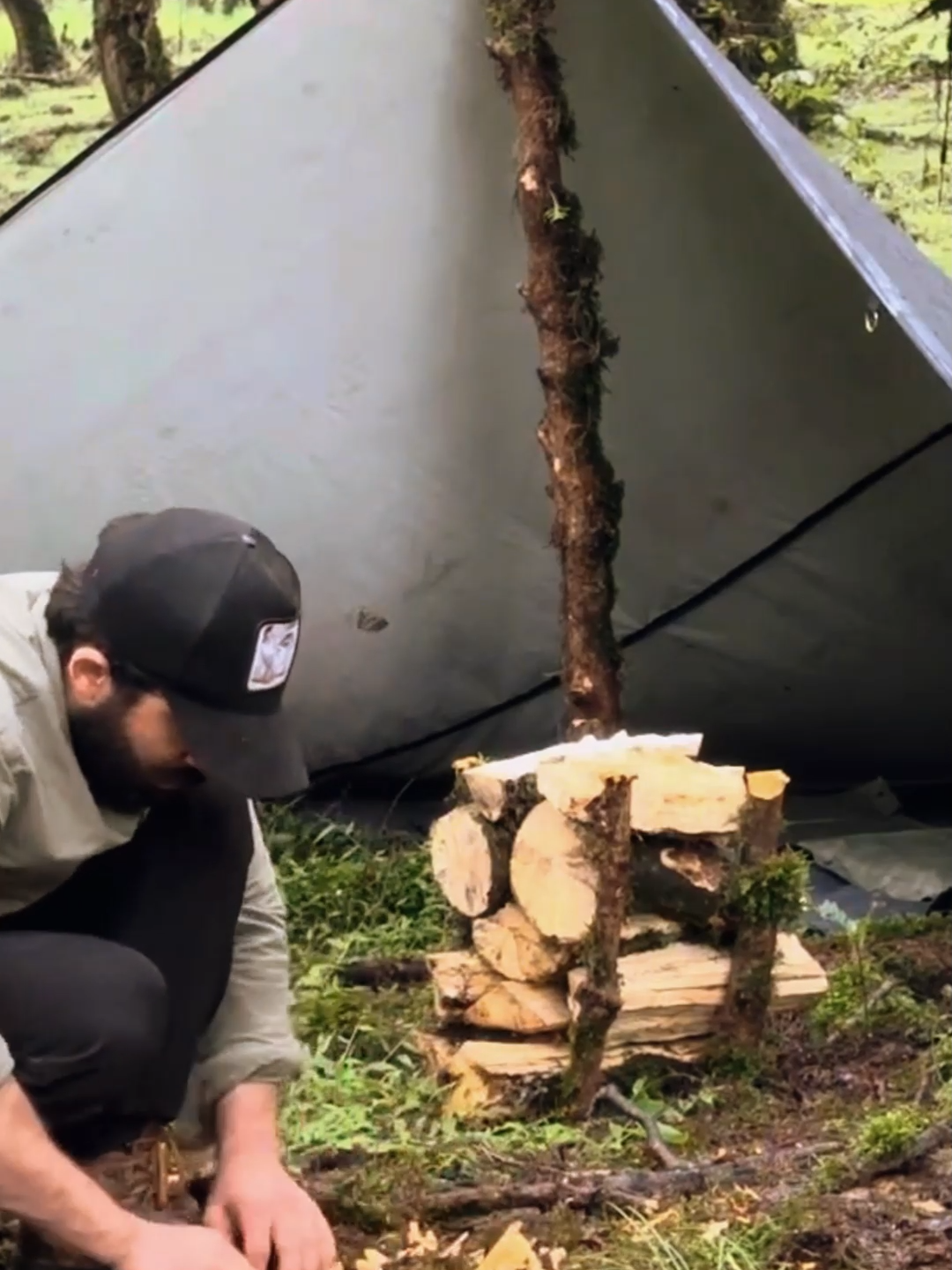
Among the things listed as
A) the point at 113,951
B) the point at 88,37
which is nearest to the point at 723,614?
the point at 113,951

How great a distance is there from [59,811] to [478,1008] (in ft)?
3.12

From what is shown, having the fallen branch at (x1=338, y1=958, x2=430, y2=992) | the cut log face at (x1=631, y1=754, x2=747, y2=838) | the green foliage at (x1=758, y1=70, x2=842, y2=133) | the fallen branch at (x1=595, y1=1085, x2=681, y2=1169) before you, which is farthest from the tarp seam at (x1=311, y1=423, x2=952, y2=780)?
the green foliage at (x1=758, y1=70, x2=842, y2=133)

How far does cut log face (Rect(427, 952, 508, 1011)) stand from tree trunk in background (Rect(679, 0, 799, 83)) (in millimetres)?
3673

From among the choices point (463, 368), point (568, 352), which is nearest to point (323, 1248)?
point (568, 352)

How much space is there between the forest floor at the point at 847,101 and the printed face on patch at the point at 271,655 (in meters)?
5.51

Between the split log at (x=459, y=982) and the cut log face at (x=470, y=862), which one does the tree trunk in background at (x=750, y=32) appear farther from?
the split log at (x=459, y=982)

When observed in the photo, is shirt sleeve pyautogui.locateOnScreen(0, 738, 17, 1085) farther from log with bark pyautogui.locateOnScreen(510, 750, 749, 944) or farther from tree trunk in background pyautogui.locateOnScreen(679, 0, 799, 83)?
tree trunk in background pyautogui.locateOnScreen(679, 0, 799, 83)

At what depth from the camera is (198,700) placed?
55.7 inches

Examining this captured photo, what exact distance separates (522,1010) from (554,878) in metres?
Answer: 0.20

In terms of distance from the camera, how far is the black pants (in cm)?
150

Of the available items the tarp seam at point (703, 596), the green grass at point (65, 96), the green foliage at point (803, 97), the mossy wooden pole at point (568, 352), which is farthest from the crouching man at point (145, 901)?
the green grass at point (65, 96)

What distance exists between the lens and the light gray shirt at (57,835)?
144 centimetres

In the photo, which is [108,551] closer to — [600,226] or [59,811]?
[59,811]

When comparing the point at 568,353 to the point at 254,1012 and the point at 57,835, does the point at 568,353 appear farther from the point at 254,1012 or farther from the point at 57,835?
the point at 57,835
